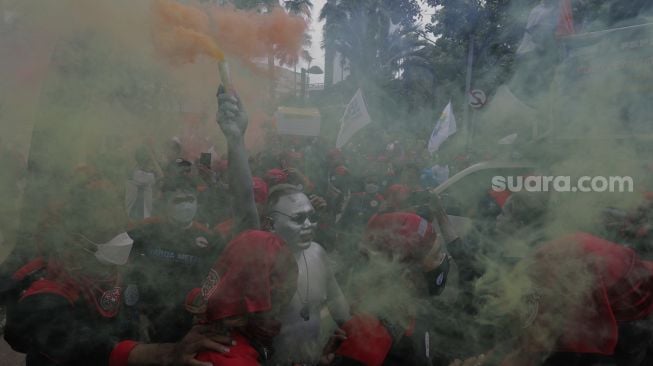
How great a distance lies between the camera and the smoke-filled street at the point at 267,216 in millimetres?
1955

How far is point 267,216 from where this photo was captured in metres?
2.63

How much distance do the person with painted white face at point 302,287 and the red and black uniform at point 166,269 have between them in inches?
31.0

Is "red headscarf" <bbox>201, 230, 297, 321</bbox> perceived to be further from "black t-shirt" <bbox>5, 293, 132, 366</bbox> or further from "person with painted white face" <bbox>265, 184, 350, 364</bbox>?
"black t-shirt" <bbox>5, 293, 132, 366</bbox>

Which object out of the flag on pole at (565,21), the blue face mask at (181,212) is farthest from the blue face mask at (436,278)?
the flag on pole at (565,21)

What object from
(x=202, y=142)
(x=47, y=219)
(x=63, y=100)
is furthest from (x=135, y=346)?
(x=202, y=142)

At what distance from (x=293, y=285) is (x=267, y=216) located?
609 mm

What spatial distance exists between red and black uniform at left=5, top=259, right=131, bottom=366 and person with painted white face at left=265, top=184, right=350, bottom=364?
0.84 metres

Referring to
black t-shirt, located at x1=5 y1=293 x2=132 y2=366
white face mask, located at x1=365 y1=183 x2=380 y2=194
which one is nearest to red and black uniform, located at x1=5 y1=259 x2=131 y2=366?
black t-shirt, located at x1=5 y1=293 x2=132 y2=366

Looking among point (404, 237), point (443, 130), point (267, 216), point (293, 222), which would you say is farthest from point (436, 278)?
point (443, 130)

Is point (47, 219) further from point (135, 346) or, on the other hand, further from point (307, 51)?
point (307, 51)

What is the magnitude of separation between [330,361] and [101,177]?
1.49 metres

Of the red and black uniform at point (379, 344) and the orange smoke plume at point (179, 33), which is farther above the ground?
the orange smoke plume at point (179, 33)

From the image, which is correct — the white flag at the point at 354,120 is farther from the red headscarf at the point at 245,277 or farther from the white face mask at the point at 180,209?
Result: the red headscarf at the point at 245,277

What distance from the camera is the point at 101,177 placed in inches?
93.6
